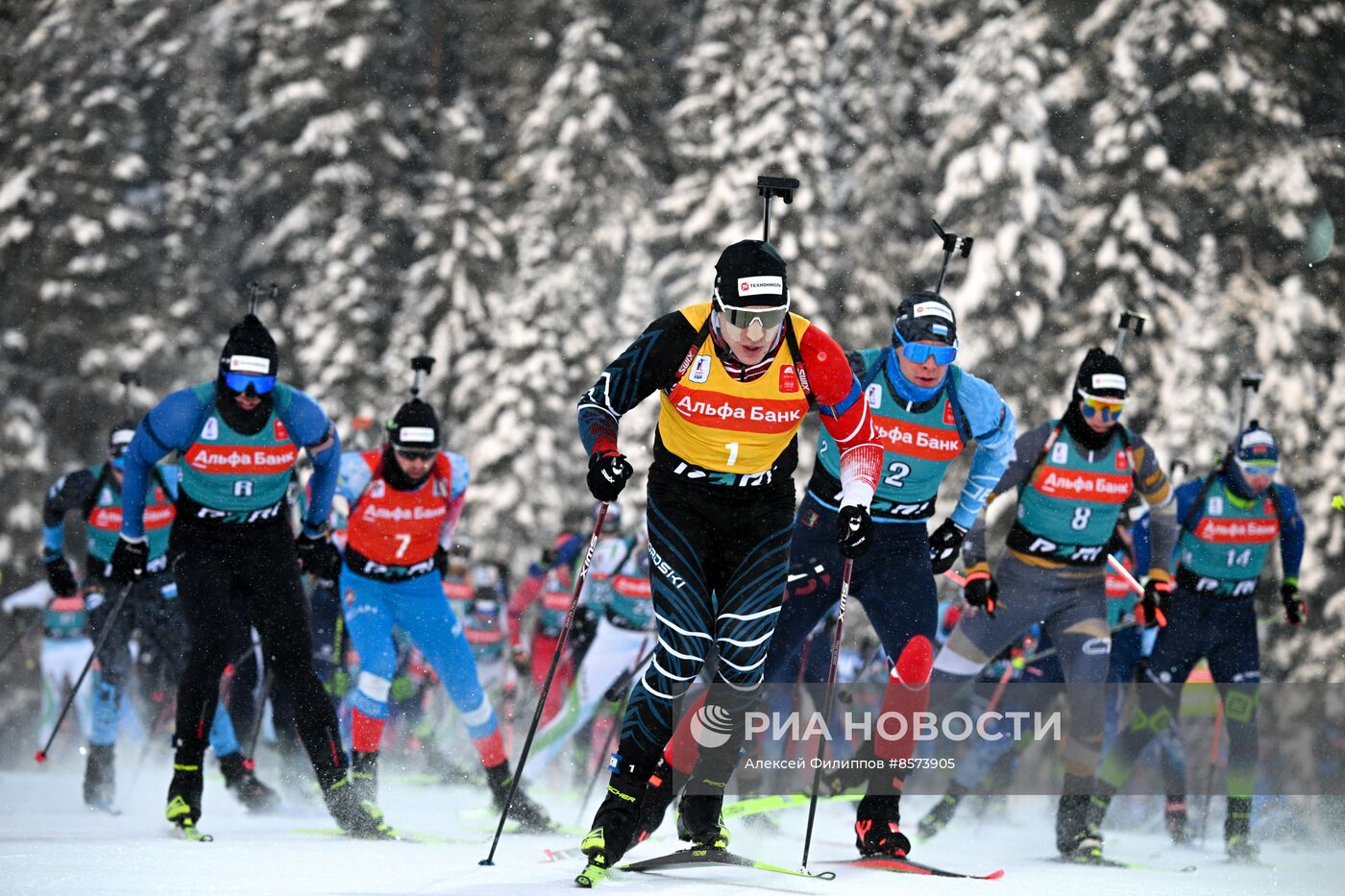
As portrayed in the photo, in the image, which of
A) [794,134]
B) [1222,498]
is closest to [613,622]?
[1222,498]

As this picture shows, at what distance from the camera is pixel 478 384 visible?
92.2ft

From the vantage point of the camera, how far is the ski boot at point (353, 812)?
697 centimetres

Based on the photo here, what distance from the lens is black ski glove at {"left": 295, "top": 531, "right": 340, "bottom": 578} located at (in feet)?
23.8

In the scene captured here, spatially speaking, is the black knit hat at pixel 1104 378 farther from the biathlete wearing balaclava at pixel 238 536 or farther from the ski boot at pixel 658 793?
the biathlete wearing balaclava at pixel 238 536

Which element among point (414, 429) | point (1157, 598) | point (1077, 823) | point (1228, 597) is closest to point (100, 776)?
point (414, 429)

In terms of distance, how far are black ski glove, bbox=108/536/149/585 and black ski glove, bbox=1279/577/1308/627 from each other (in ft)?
21.6

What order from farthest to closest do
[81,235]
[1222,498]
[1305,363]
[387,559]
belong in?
[81,235]
[1305,363]
[1222,498]
[387,559]

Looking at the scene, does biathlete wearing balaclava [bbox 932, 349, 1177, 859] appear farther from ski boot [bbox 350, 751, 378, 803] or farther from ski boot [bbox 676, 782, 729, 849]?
ski boot [bbox 350, 751, 378, 803]

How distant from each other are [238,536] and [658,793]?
2.67 m

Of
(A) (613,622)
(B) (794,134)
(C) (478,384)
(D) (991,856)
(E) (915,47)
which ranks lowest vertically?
(D) (991,856)

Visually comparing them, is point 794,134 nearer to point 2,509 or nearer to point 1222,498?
point 2,509

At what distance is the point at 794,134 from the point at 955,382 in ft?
62.2

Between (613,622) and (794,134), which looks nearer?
(613,622)

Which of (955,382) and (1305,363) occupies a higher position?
(1305,363)
